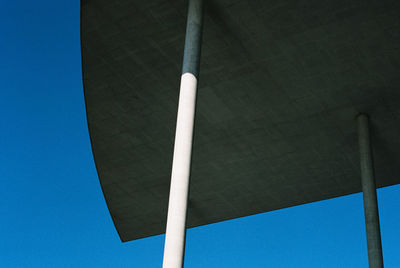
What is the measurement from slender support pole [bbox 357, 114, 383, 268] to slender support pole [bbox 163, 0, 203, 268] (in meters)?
8.27

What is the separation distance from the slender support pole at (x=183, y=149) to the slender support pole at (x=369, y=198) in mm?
8270

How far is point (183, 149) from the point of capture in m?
14.4

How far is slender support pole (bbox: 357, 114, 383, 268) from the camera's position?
18.8m

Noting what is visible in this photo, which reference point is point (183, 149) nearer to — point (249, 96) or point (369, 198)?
point (249, 96)

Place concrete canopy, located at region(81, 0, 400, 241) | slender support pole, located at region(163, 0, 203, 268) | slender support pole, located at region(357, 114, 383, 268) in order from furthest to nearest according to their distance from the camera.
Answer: slender support pole, located at region(357, 114, 383, 268) < concrete canopy, located at region(81, 0, 400, 241) < slender support pole, located at region(163, 0, 203, 268)

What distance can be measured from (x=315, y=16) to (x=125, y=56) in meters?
6.97

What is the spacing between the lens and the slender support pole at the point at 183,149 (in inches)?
522

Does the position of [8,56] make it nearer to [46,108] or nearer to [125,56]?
[46,108]

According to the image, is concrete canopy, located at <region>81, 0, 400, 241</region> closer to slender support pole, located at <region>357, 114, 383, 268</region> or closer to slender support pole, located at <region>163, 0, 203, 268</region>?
slender support pole, located at <region>357, 114, 383, 268</region>

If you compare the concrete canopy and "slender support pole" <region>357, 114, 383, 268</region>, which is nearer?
the concrete canopy

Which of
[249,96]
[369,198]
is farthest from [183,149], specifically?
[369,198]

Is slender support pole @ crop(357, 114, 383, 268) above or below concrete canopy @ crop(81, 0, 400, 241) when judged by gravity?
below

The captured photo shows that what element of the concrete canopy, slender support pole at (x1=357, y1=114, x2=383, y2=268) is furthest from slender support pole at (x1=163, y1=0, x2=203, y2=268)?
slender support pole at (x1=357, y1=114, x2=383, y2=268)

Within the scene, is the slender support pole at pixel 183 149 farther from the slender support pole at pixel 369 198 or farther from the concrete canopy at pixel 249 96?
the slender support pole at pixel 369 198
